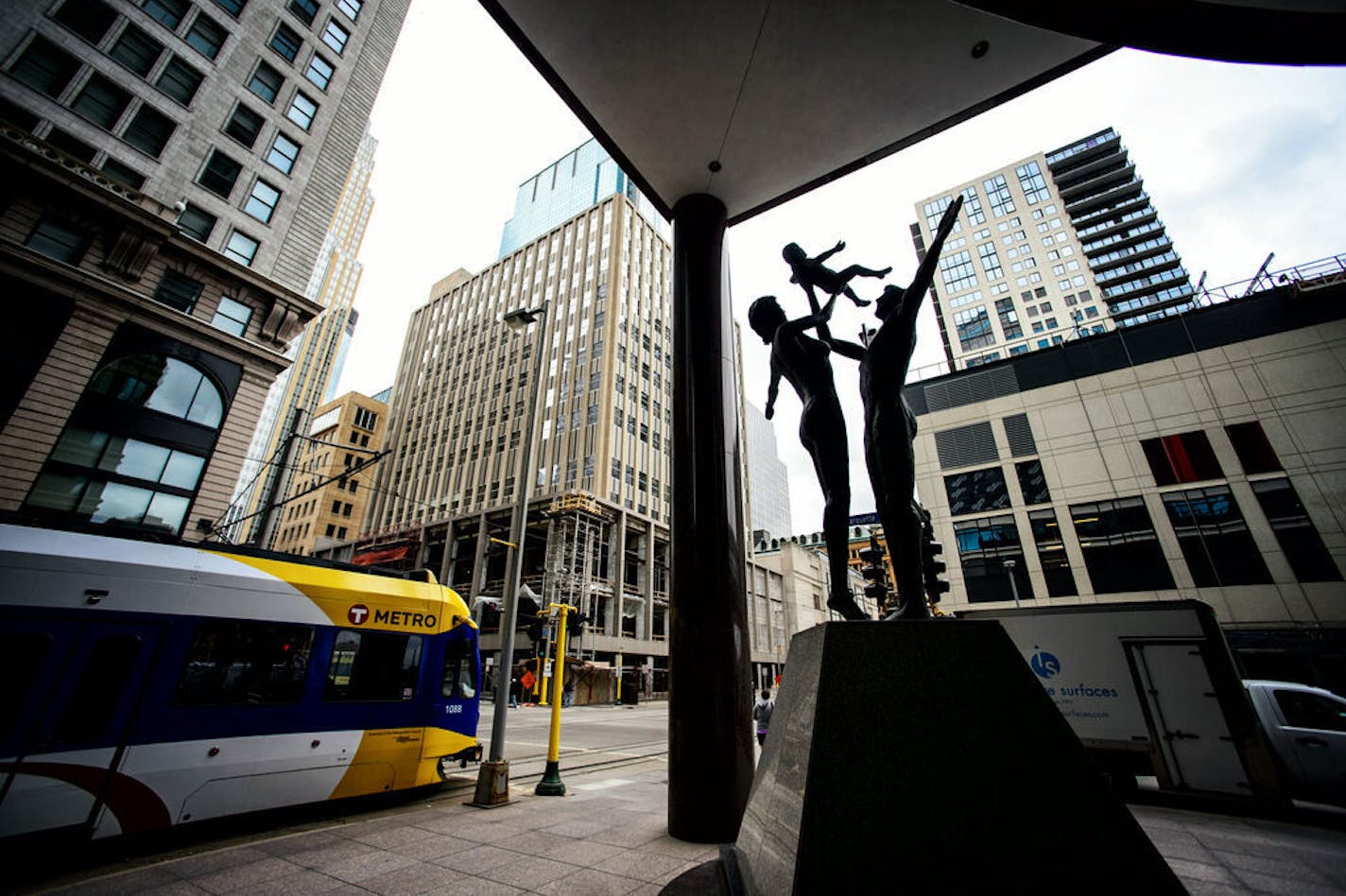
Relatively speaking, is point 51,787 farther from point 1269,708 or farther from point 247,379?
point 247,379

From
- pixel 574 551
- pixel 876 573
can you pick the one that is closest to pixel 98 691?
pixel 876 573

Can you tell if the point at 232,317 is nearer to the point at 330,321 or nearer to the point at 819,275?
the point at 819,275

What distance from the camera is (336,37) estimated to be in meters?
26.9

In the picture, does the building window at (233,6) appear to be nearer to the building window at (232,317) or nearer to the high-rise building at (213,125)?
the high-rise building at (213,125)

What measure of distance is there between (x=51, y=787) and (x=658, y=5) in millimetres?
10160

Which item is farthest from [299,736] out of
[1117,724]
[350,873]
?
[1117,724]

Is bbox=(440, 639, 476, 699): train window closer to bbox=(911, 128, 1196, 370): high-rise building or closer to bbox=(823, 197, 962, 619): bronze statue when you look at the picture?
bbox=(823, 197, 962, 619): bronze statue

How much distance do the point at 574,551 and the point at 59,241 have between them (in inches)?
1005

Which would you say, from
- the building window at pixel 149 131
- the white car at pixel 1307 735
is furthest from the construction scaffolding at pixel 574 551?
the white car at pixel 1307 735

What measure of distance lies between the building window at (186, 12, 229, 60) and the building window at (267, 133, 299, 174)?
3509 millimetres

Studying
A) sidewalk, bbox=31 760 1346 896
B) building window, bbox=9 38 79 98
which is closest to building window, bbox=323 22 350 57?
building window, bbox=9 38 79 98

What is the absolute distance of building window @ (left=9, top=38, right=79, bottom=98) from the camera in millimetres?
17297

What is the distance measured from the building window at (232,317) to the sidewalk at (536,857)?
20.9 metres

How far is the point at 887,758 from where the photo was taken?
2.34 m
